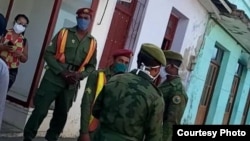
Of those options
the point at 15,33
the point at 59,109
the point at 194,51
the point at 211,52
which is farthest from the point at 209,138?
the point at 211,52

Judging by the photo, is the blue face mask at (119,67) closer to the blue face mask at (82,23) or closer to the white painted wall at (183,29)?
the blue face mask at (82,23)

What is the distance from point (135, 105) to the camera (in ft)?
13.8

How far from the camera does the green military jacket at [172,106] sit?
548 centimetres

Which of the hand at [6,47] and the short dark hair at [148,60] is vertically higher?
the short dark hair at [148,60]

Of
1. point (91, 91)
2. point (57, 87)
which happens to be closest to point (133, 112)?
point (91, 91)

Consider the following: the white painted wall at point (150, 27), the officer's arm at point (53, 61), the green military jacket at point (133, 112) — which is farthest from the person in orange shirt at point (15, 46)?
the green military jacket at point (133, 112)

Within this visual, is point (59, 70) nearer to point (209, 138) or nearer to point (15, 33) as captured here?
point (15, 33)

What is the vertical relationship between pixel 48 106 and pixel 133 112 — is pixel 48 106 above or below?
below

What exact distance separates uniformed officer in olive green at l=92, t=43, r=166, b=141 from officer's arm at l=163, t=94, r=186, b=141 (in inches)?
46.8

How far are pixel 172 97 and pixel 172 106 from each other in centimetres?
13

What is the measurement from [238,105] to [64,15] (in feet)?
39.7

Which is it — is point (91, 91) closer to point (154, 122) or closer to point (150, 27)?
A: point (154, 122)

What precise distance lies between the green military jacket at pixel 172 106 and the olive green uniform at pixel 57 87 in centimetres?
145

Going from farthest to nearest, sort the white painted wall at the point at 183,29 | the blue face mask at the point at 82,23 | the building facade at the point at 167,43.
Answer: the white painted wall at the point at 183,29
the building facade at the point at 167,43
the blue face mask at the point at 82,23
